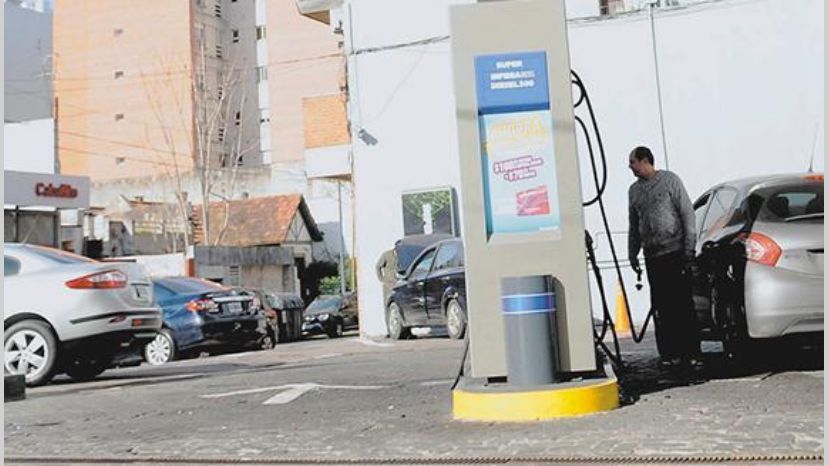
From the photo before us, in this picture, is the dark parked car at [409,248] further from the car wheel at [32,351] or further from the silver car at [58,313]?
the car wheel at [32,351]

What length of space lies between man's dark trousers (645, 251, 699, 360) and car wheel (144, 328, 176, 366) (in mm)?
8635

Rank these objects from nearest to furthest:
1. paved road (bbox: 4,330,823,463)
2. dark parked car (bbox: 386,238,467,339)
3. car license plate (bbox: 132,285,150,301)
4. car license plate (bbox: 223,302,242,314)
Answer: paved road (bbox: 4,330,823,463)
car license plate (bbox: 132,285,150,301)
dark parked car (bbox: 386,238,467,339)
car license plate (bbox: 223,302,242,314)

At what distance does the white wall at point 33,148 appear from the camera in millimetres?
38750

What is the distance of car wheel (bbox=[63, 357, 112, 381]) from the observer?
396 inches

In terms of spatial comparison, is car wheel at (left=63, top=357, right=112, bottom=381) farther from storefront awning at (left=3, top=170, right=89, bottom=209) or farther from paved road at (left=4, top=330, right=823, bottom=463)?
storefront awning at (left=3, top=170, right=89, bottom=209)

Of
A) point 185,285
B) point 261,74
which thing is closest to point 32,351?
point 185,285

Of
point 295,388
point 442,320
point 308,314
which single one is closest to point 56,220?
point 308,314

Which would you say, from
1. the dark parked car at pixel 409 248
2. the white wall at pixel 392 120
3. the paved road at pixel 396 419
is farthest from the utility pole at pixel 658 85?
the paved road at pixel 396 419

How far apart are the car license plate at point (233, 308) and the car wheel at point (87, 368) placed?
379 centimetres

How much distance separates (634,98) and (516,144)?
11.7m

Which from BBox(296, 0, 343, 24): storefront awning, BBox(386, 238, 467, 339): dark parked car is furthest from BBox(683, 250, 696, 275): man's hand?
BBox(296, 0, 343, 24): storefront awning

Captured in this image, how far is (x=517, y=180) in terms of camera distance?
6.13 meters

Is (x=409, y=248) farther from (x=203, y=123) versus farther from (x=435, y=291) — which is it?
(x=203, y=123)

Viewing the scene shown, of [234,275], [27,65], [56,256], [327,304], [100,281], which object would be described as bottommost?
[327,304]
